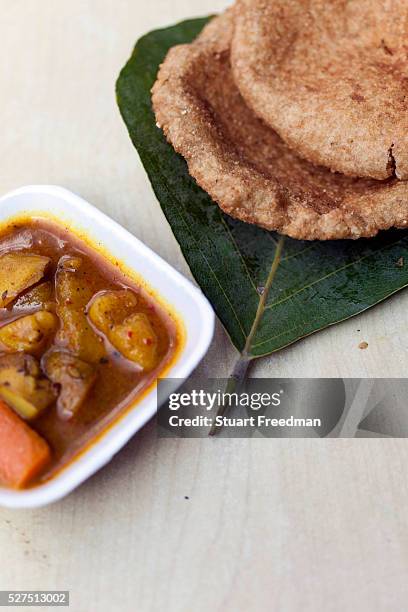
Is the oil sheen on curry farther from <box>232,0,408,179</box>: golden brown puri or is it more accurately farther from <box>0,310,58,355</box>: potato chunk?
<box>232,0,408,179</box>: golden brown puri

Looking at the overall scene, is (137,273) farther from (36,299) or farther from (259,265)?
(259,265)

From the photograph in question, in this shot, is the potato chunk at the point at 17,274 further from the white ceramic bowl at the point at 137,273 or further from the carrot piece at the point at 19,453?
the carrot piece at the point at 19,453

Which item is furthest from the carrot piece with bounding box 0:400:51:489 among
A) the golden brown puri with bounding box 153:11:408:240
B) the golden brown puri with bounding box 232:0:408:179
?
the golden brown puri with bounding box 232:0:408:179

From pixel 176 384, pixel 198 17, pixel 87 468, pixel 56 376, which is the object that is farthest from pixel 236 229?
pixel 198 17

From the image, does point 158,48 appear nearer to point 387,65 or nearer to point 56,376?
point 387,65

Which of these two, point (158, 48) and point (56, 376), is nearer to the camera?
point (56, 376)

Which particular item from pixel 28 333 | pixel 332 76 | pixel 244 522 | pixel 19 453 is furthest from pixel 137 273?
pixel 332 76

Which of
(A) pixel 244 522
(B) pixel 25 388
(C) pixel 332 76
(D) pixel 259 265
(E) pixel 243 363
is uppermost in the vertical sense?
(C) pixel 332 76
